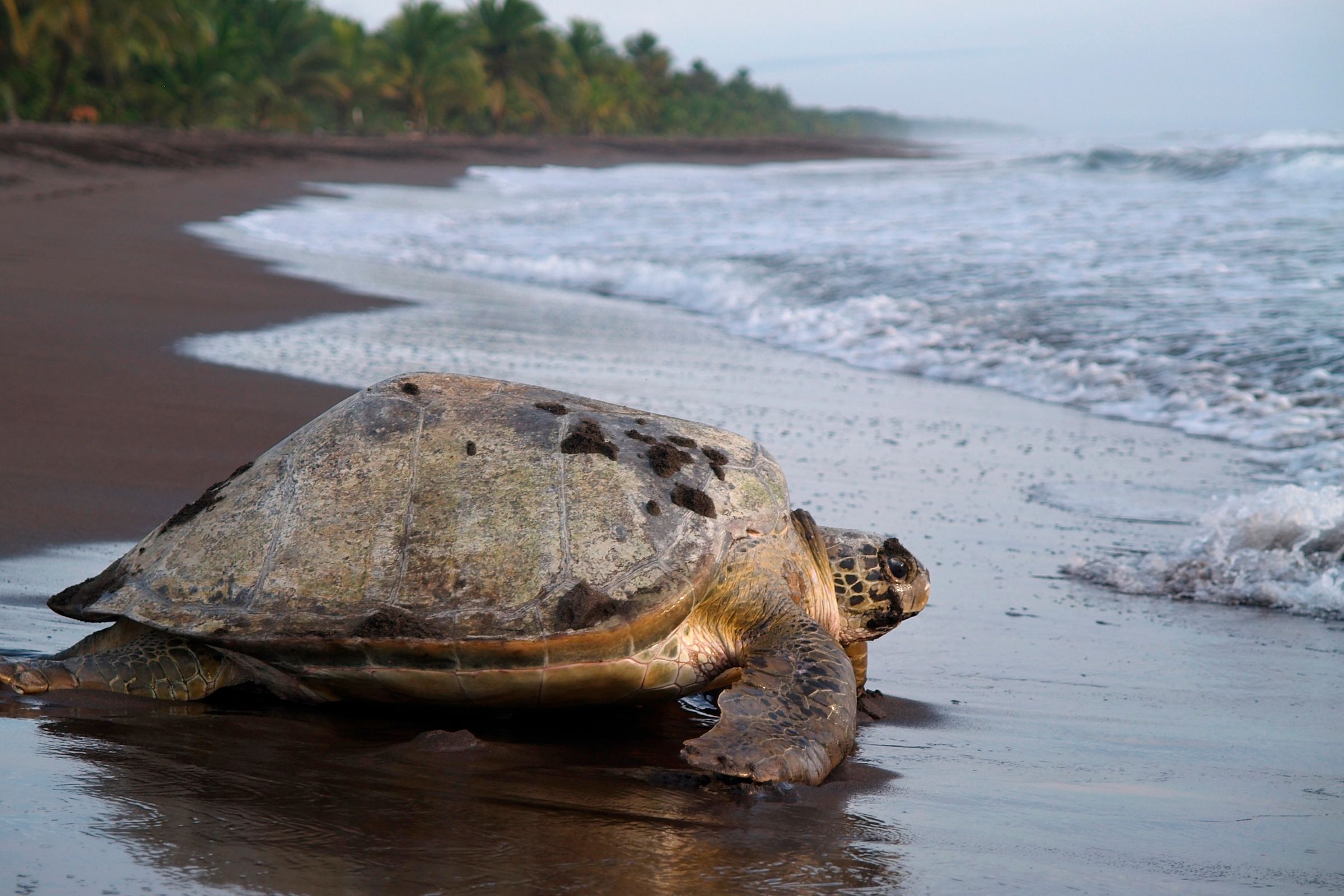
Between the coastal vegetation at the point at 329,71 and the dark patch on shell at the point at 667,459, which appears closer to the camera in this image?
the dark patch on shell at the point at 667,459

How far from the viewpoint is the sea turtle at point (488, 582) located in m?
2.56

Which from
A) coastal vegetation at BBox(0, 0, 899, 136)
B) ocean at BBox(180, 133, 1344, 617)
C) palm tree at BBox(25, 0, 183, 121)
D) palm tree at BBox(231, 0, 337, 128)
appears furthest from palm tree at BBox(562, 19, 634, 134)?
ocean at BBox(180, 133, 1344, 617)

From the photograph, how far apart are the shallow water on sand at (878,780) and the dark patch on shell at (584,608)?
11.4 inches

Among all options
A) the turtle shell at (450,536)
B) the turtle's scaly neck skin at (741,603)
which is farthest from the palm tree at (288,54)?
the turtle's scaly neck skin at (741,603)

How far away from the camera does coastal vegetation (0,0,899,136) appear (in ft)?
106

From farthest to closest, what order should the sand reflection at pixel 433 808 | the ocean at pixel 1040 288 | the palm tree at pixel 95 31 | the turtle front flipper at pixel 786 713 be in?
the palm tree at pixel 95 31 < the ocean at pixel 1040 288 < the turtle front flipper at pixel 786 713 < the sand reflection at pixel 433 808

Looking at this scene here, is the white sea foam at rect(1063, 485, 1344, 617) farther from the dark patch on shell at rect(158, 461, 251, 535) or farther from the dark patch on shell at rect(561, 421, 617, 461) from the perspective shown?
the dark patch on shell at rect(158, 461, 251, 535)

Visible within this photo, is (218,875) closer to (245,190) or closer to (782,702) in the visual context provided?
(782,702)

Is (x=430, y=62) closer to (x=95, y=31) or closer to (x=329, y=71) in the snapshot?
(x=329, y=71)

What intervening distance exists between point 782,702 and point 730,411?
11.7 feet

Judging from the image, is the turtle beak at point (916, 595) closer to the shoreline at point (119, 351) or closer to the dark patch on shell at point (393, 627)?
the dark patch on shell at point (393, 627)

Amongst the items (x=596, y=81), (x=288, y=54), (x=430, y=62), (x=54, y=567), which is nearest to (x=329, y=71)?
(x=288, y=54)

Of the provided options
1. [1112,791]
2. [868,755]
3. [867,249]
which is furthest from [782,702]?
[867,249]

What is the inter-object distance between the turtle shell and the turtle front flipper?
0.24 meters
